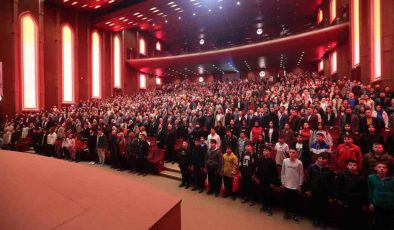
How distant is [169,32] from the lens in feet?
97.2

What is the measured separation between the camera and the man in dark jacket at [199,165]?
6574mm

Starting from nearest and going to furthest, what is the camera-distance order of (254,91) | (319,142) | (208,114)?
(319,142), (208,114), (254,91)

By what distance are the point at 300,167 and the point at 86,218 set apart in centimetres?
406

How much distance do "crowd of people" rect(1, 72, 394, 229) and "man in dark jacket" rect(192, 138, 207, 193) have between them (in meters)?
0.03

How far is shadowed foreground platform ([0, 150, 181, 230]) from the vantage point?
1805 mm

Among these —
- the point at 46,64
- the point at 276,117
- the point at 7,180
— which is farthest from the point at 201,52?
the point at 7,180

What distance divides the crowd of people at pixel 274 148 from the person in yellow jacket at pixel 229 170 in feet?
0.08

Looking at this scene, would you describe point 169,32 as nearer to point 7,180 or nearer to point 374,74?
point 374,74

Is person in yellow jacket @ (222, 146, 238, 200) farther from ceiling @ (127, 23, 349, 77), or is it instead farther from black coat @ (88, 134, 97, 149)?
ceiling @ (127, 23, 349, 77)

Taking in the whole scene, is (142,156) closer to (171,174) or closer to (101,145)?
(171,174)

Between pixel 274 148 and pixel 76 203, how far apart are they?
530 centimetres

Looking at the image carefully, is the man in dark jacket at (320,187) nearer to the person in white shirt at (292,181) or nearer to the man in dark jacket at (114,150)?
the person in white shirt at (292,181)

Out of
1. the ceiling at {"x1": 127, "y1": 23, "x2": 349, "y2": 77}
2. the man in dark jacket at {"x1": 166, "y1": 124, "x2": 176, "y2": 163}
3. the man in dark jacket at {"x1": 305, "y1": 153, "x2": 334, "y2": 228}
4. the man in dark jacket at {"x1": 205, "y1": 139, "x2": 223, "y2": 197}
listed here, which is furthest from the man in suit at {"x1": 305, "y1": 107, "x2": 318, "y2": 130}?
the ceiling at {"x1": 127, "y1": 23, "x2": 349, "y2": 77}

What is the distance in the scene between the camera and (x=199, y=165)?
6.63 metres
